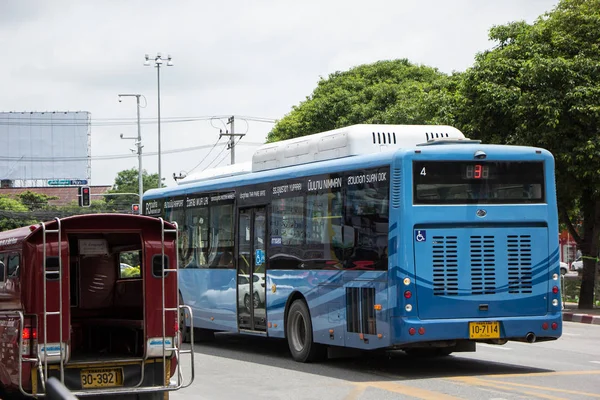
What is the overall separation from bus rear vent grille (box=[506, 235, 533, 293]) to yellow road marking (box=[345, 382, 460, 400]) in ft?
7.46

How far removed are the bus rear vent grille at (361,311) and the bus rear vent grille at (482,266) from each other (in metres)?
1.38

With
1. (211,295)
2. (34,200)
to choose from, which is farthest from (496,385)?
(34,200)

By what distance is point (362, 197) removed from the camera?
46.1ft

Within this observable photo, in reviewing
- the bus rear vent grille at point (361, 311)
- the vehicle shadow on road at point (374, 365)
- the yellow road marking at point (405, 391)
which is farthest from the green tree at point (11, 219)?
the yellow road marking at point (405, 391)

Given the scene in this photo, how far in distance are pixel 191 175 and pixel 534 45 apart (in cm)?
1056

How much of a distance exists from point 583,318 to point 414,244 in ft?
41.1

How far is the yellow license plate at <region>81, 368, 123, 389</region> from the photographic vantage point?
32.9 ft

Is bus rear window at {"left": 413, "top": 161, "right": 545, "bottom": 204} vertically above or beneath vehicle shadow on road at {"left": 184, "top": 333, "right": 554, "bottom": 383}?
above

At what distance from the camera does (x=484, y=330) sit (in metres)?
13.3

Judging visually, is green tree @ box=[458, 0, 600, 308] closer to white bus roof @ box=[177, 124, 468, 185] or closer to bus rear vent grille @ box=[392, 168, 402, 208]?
white bus roof @ box=[177, 124, 468, 185]

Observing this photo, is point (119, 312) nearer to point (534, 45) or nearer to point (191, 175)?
point (191, 175)

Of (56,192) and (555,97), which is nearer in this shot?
(555,97)

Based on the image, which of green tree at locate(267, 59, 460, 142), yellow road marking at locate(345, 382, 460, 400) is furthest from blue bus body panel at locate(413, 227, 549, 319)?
green tree at locate(267, 59, 460, 142)

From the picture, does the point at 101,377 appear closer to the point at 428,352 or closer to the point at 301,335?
the point at 301,335
